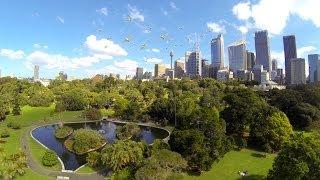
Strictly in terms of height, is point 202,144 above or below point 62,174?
above

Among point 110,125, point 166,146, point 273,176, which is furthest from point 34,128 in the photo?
point 273,176

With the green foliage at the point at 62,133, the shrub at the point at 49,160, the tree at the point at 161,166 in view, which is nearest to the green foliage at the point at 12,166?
the shrub at the point at 49,160

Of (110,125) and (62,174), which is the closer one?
(62,174)

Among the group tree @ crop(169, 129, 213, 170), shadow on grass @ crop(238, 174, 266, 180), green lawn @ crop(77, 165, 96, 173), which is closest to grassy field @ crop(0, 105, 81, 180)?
green lawn @ crop(77, 165, 96, 173)

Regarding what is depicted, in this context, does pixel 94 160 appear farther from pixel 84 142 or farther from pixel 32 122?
pixel 32 122

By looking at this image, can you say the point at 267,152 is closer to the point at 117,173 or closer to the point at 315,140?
the point at 315,140

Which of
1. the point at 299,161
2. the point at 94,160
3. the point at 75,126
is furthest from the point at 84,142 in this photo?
the point at 299,161

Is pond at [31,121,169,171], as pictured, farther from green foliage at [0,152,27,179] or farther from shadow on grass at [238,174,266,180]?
shadow on grass at [238,174,266,180]
